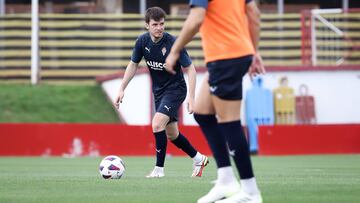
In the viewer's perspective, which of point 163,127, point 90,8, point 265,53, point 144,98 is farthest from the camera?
point 90,8

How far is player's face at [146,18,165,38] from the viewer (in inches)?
489

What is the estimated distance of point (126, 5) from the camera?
31.4 metres

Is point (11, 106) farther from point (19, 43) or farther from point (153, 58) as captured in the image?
point (153, 58)

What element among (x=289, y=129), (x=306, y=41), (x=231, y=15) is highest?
(x=231, y=15)

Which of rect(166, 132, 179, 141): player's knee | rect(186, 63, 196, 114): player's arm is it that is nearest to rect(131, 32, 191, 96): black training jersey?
rect(186, 63, 196, 114): player's arm

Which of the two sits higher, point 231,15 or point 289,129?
point 231,15

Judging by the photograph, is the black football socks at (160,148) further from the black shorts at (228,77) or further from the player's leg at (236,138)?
the black shorts at (228,77)

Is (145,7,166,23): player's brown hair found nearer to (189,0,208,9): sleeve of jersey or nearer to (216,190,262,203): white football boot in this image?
(189,0,208,9): sleeve of jersey

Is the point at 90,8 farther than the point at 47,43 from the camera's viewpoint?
Yes

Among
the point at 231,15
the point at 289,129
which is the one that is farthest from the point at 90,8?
the point at 231,15

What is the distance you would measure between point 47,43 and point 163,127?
1593cm

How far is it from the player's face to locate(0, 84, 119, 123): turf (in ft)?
45.4

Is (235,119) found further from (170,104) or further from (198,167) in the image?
(170,104)

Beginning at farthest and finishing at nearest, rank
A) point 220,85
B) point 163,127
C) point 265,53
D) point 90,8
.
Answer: point 90,8 < point 265,53 < point 163,127 < point 220,85
